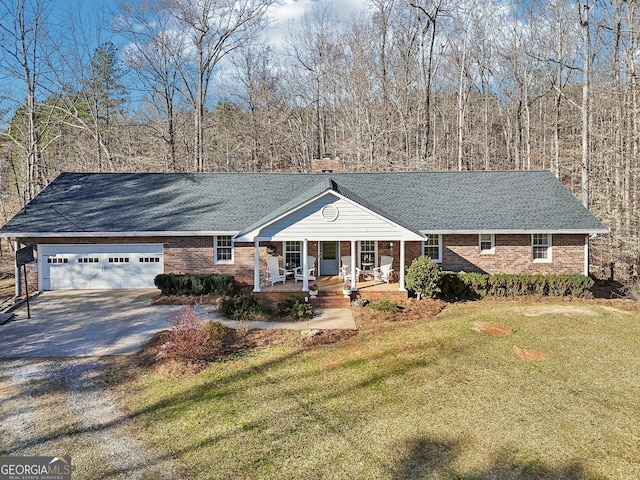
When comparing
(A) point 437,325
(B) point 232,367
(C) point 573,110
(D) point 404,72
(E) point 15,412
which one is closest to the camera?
(E) point 15,412

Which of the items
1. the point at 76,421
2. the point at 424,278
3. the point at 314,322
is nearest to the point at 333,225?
the point at 314,322

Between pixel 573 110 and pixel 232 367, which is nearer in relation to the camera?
pixel 232 367

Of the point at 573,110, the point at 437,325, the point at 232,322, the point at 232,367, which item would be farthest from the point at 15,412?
the point at 573,110

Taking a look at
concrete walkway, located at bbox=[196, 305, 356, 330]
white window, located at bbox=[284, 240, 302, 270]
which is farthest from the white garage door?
white window, located at bbox=[284, 240, 302, 270]

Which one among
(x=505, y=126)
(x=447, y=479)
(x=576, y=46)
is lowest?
(x=447, y=479)

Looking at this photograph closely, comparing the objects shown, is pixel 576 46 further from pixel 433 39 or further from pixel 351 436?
pixel 351 436

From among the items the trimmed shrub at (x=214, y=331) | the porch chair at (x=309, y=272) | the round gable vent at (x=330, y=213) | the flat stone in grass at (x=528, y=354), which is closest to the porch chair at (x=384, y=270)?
the porch chair at (x=309, y=272)

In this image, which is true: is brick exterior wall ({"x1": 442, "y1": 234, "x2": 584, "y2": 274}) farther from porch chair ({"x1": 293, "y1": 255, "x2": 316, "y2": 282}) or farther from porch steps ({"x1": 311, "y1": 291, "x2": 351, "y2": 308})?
porch chair ({"x1": 293, "y1": 255, "x2": 316, "y2": 282})
